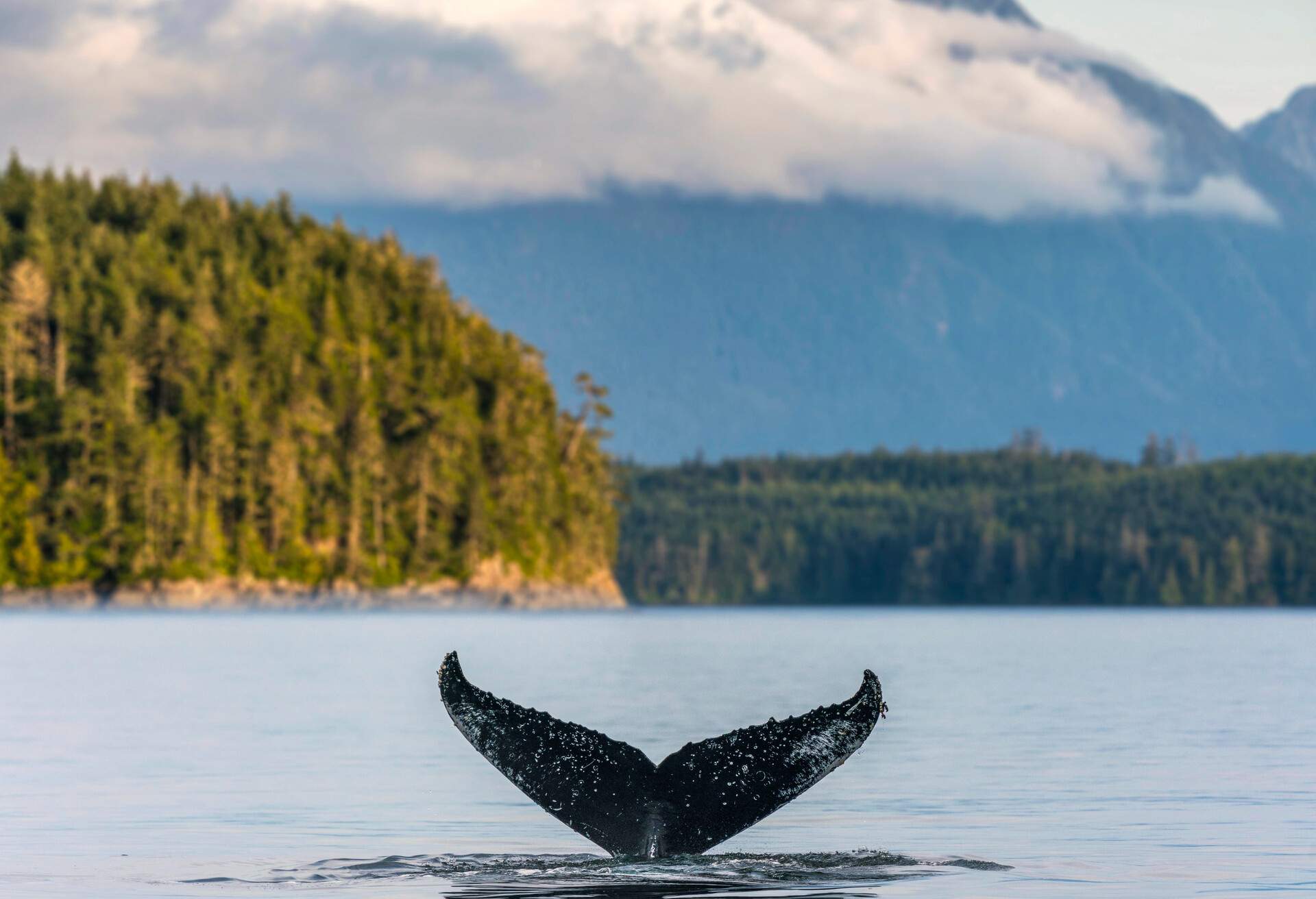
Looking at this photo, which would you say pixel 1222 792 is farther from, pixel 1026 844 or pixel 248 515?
pixel 248 515

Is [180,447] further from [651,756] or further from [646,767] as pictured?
[646,767]

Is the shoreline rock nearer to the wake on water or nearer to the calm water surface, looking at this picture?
the calm water surface

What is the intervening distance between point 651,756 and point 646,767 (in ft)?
56.0

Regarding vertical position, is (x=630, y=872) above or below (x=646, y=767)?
below

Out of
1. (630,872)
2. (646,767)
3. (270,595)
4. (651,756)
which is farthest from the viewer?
(270,595)

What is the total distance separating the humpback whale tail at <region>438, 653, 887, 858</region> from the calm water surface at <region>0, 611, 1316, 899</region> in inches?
42.6

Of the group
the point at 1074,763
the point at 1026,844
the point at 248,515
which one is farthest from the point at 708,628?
the point at 1026,844

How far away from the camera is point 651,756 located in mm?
35750

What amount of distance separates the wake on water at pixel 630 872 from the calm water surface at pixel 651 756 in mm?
58

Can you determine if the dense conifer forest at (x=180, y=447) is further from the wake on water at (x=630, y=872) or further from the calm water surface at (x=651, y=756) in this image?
the wake on water at (x=630, y=872)

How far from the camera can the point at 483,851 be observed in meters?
25.2

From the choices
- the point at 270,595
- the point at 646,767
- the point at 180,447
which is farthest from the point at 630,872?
the point at 180,447

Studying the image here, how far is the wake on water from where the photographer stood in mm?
20031

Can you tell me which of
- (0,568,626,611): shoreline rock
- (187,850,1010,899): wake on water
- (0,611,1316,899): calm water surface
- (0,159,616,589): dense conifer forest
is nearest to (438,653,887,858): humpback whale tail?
(187,850,1010,899): wake on water
